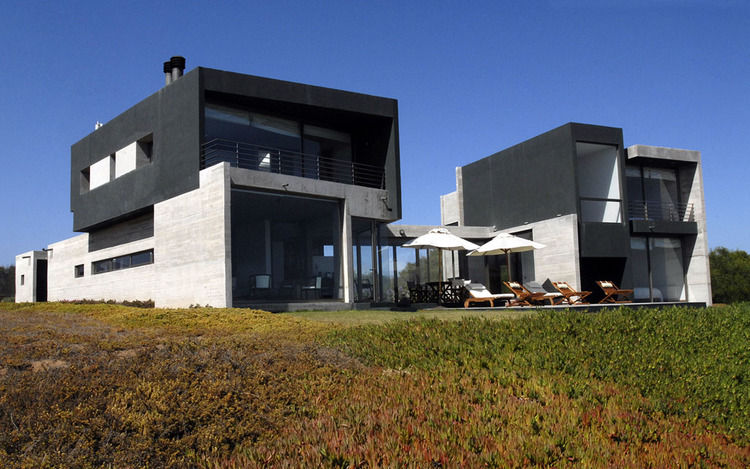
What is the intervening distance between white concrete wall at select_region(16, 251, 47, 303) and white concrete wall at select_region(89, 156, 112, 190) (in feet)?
37.1

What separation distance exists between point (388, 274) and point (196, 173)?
7.27m

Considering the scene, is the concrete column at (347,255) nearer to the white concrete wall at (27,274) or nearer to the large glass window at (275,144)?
the large glass window at (275,144)

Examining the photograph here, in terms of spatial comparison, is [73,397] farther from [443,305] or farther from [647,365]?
[443,305]

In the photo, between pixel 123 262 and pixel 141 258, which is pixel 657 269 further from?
pixel 123 262

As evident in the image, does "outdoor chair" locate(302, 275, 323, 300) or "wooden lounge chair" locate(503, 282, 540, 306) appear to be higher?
"outdoor chair" locate(302, 275, 323, 300)

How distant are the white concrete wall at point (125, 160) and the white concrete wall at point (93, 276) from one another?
255 cm

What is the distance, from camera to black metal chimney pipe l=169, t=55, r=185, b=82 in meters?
18.9

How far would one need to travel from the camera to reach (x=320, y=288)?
16594 mm

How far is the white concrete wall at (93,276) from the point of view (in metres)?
18.6

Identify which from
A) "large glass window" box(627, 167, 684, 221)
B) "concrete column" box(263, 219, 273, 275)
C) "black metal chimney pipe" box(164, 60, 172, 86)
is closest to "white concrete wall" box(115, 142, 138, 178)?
"black metal chimney pipe" box(164, 60, 172, 86)

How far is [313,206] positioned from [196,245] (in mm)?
3462

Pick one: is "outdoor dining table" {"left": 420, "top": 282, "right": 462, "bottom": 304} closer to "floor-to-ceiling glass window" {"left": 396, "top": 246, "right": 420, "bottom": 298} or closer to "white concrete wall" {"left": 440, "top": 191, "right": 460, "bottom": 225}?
"floor-to-ceiling glass window" {"left": 396, "top": 246, "right": 420, "bottom": 298}

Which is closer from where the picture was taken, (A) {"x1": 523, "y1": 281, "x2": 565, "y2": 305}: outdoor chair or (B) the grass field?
(B) the grass field

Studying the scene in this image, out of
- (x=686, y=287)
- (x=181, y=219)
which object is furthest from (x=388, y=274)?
(x=686, y=287)
